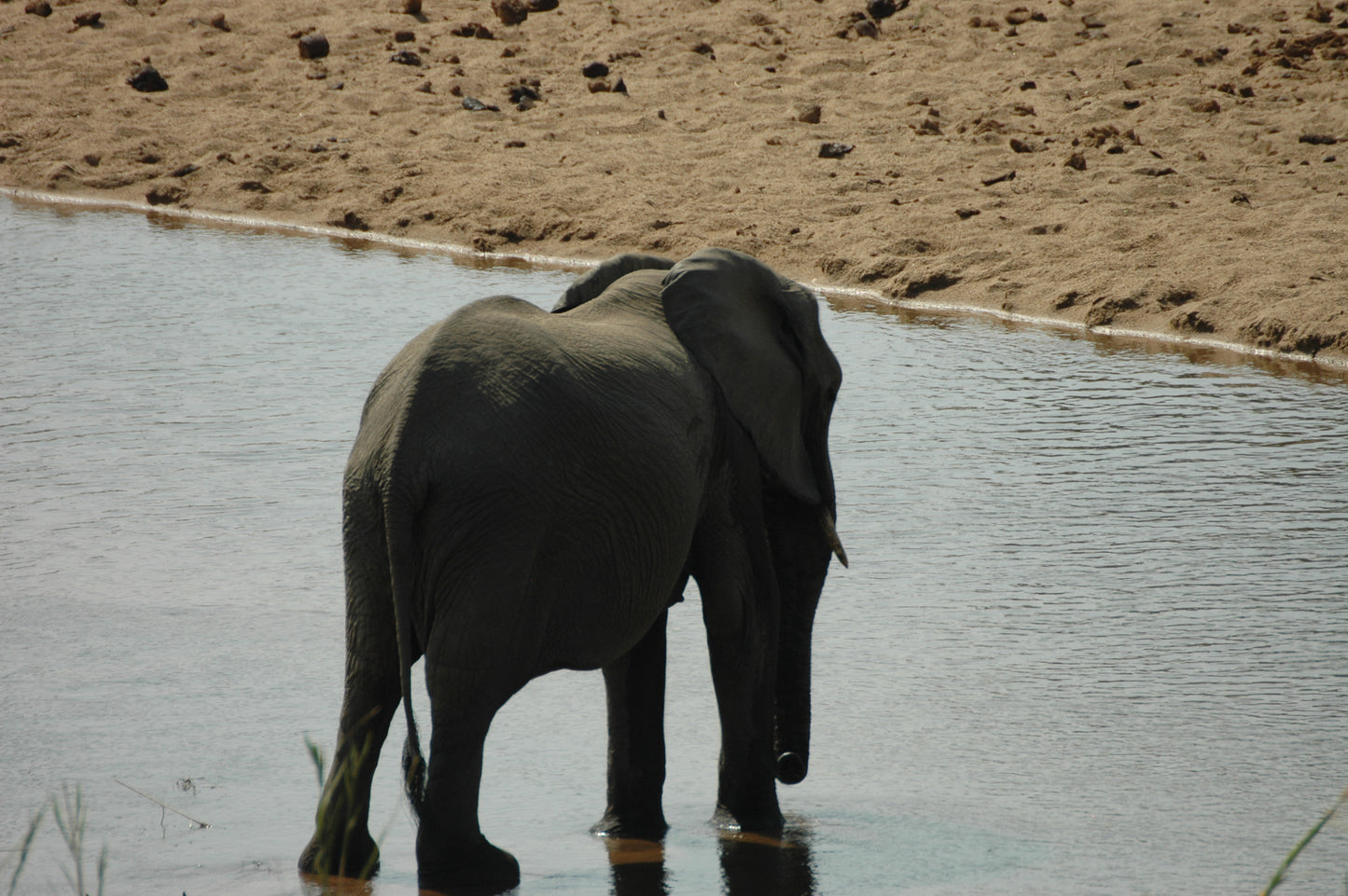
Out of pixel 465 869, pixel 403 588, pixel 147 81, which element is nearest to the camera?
pixel 403 588

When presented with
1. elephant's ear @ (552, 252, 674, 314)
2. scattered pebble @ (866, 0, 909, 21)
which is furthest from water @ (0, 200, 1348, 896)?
scattered pebble @ (866, 0, 909, 21)

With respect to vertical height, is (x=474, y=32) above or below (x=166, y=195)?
above

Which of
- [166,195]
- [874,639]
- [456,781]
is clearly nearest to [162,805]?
[456,781]

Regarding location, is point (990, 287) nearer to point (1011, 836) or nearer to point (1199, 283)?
point (1199, 283)

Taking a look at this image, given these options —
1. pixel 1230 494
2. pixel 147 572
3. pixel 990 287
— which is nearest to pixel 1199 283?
pixel 990 287

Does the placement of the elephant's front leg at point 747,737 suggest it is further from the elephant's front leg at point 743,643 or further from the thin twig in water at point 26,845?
the thin twig in water at point 26,845

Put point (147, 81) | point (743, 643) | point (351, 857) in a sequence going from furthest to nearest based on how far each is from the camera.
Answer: point (147, 81) < point (743, 643) < point (351, 857)

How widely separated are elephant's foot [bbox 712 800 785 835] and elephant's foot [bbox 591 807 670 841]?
160 mm

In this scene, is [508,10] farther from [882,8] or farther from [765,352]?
[765,352]

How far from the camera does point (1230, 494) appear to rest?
6.68 meters

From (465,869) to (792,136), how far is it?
410 inches

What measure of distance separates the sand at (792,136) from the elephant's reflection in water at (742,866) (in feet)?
19.9

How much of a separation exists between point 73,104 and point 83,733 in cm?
1262

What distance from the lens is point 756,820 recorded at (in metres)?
4.02
